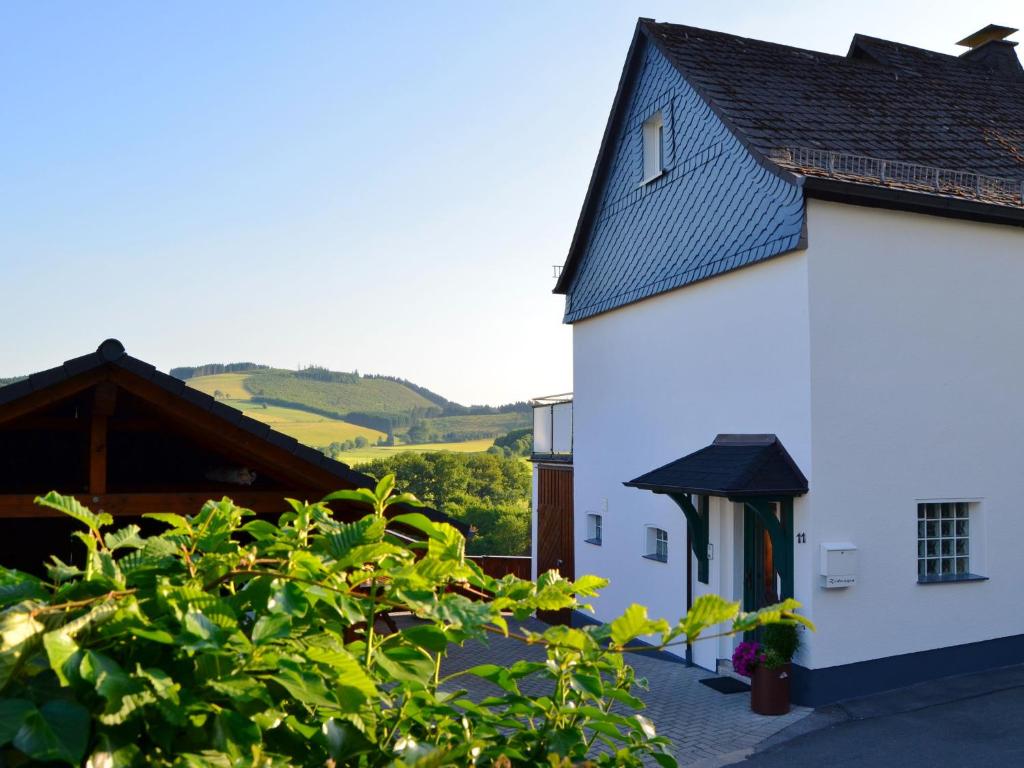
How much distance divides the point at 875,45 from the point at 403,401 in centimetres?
9321

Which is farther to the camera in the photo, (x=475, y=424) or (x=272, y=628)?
(x=475, y=424)

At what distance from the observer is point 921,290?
11297mm

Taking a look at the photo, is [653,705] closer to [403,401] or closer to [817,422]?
[817,422]

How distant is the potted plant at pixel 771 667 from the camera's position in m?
10.3

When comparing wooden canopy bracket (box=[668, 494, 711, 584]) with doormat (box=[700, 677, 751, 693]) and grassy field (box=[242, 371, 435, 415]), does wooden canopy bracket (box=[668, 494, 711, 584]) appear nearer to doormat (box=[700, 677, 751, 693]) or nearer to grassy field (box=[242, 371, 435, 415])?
doormat (box=[700, 677, 751, 693])

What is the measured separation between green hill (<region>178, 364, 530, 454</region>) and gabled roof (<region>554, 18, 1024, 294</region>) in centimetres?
6143

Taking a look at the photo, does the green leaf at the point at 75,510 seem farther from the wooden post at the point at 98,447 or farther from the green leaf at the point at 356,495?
the wooden post at the point at 98,447

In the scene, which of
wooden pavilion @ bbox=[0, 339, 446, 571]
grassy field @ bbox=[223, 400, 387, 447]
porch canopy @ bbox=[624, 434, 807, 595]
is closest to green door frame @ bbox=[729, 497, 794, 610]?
porch canopy @ bbox=[624, 434, 807, 595]

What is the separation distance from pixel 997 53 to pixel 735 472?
11618 mm

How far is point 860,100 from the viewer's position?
45.6 ft

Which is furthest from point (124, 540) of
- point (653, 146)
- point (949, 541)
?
point (653, 146)

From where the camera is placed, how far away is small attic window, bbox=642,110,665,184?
49.3 feet

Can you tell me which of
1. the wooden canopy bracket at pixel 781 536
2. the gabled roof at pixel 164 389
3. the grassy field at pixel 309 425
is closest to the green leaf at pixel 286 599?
the gabled roof at pixel 164 389

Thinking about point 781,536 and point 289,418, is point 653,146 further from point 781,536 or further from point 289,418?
point 289,418
